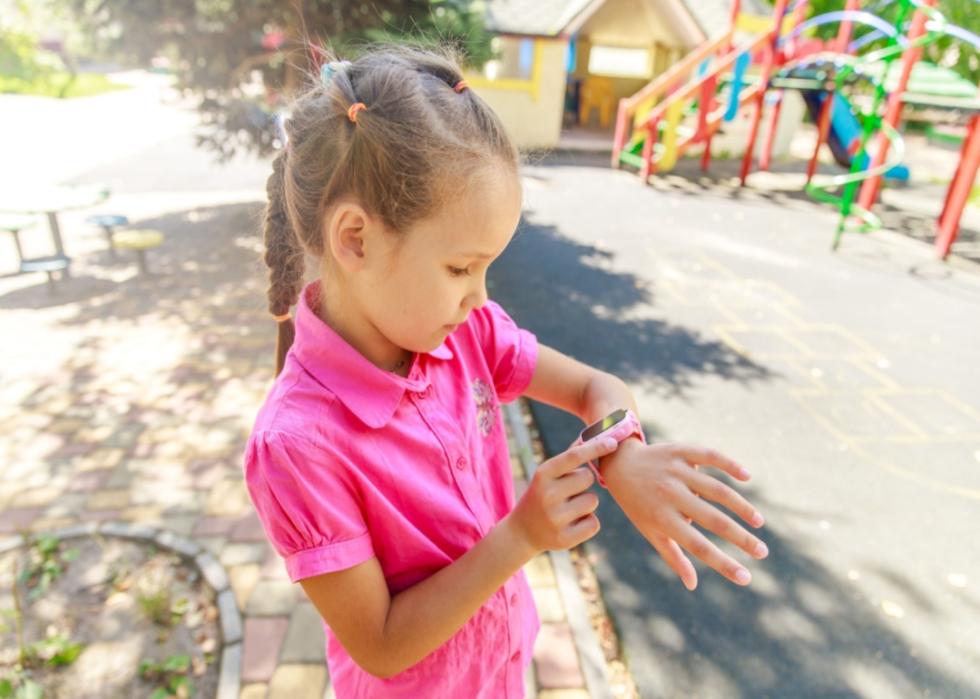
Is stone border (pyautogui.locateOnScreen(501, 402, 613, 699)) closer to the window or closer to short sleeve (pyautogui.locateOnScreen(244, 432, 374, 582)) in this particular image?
short sleeve (pyautogui.locateOnScreen(244, 432, 374, 582))

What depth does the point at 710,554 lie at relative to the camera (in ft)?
2.88

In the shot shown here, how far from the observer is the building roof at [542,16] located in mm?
14477

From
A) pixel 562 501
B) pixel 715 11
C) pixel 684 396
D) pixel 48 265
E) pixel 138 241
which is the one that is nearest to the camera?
pixel 562 501

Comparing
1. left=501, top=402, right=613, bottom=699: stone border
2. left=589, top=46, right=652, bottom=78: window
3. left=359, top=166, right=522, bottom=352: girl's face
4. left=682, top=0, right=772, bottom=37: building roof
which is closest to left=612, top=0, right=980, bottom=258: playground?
left=682, top=0, right=772, bottom=37: building roof

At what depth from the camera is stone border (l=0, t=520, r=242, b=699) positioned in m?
2.40

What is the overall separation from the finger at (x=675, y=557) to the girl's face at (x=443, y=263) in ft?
1.60

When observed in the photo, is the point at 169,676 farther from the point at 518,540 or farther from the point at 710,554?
the point at 710,554

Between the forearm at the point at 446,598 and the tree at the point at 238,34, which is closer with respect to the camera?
the forearm at the point at 446,598

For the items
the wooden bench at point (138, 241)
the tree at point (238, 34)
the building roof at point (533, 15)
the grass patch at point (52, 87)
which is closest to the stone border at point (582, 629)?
the wooden bench at point (138, 241)

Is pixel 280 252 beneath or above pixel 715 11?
beneath

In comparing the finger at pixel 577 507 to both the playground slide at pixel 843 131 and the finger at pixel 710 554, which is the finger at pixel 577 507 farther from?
the playground slide at pixel 843 131

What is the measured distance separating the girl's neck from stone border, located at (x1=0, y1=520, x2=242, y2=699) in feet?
5.86

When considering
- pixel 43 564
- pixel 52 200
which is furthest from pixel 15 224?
pixel 43 564

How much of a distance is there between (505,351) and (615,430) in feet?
1.57
